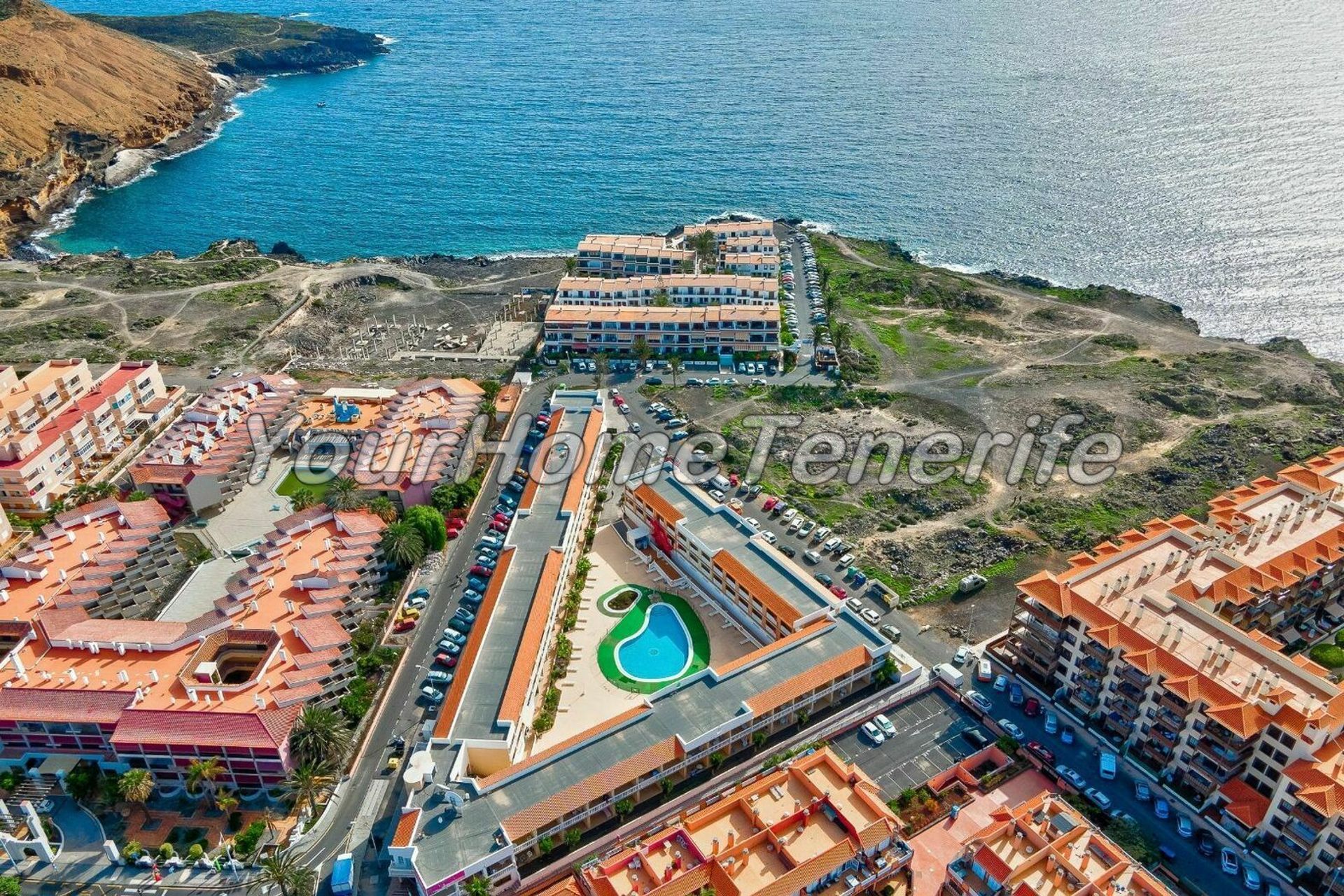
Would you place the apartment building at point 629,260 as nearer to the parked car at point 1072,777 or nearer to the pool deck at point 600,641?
the pool deck at point 600,641

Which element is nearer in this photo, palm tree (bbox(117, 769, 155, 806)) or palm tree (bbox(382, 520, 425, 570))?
palm tree (bbox(117, 769, 155, 806))

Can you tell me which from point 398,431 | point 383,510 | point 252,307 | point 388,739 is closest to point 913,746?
point 388,739

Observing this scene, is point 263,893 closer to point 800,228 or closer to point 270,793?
point 270,793

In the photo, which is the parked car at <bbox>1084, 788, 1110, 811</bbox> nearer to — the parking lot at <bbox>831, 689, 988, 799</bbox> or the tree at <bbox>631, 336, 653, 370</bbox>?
the parking lot at <bbox>831, 689, 988, 799</bbox>

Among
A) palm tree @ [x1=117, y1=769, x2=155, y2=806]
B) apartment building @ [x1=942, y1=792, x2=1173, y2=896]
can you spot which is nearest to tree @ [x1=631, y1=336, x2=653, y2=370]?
palm tree @ [x1=117, y1=769, x2=155, y2=806]

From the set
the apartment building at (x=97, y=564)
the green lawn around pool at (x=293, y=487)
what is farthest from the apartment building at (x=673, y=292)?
the apartment building at (x=97, y=564)

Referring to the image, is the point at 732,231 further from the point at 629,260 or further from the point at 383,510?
the point at 383,510
